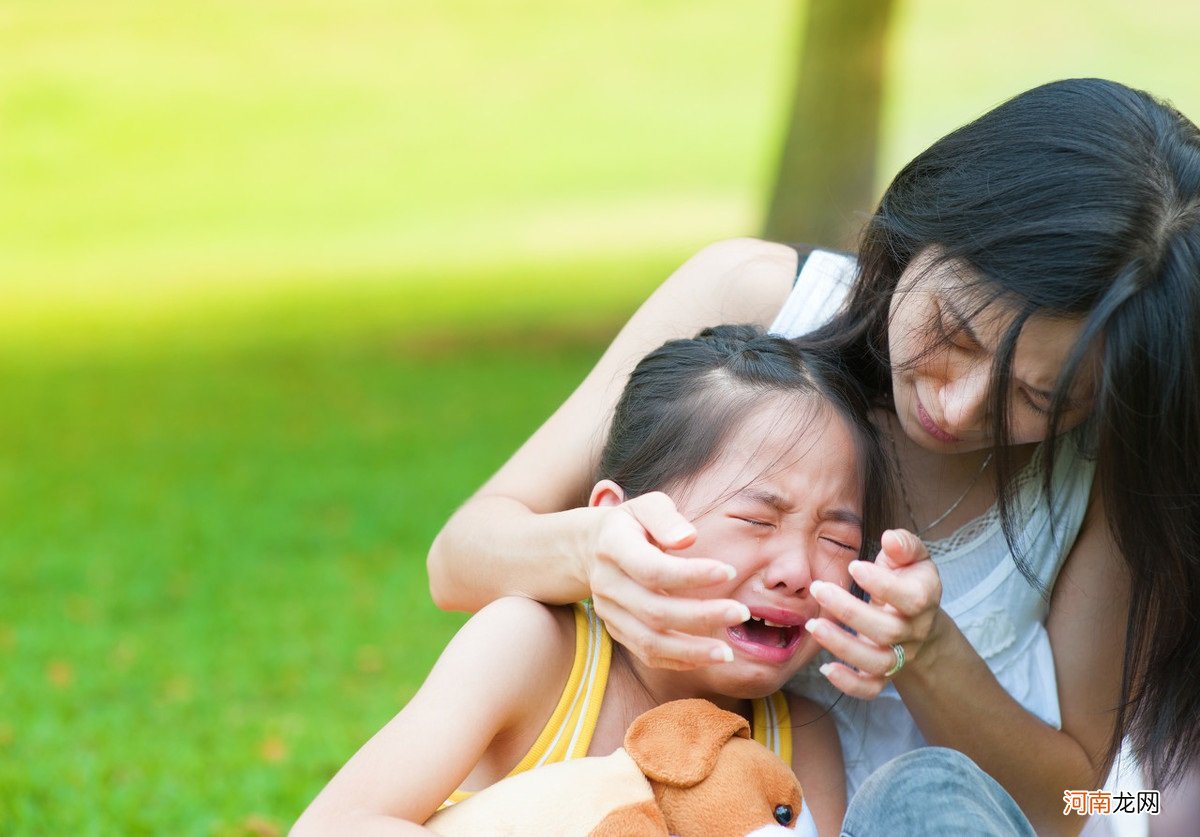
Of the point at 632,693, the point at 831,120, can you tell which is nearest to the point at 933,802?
the point at 632,693

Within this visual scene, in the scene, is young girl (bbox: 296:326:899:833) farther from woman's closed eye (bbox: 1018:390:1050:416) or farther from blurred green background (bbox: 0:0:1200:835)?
woman's closed eye (bbox: 1018:390:1050:416)

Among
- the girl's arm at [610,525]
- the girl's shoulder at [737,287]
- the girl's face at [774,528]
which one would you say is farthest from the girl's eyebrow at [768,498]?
the girl's shoulder at [737,287]

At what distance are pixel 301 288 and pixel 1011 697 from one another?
1472 centimetres

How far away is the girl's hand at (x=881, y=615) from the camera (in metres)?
2.00

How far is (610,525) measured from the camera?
2010 mm

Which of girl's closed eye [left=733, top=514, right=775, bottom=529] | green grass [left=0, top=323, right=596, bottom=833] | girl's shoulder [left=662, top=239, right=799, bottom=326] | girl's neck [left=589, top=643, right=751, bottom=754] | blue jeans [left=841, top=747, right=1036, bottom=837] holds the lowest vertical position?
green grass [left=0, top=323, right=596, bottom=833]

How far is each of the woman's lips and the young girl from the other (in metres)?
0.11

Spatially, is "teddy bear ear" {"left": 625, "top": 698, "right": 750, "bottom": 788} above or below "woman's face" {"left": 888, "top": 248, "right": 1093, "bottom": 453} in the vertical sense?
below

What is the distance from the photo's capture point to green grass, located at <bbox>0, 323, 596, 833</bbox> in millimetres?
4094

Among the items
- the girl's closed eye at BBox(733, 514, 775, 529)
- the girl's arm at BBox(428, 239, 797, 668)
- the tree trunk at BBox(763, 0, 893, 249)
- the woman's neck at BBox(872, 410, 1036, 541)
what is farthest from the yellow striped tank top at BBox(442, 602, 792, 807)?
the tree trunk at BBox(763, 0, 893, 249)

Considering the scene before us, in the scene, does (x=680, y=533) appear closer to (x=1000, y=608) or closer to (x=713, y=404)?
(x=713, y=404)

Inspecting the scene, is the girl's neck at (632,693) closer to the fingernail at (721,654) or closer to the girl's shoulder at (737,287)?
the fingernail at (721,654)

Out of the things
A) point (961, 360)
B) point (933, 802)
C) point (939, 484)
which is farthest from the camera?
point (939, 484)

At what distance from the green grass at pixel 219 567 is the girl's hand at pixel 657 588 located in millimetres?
387
